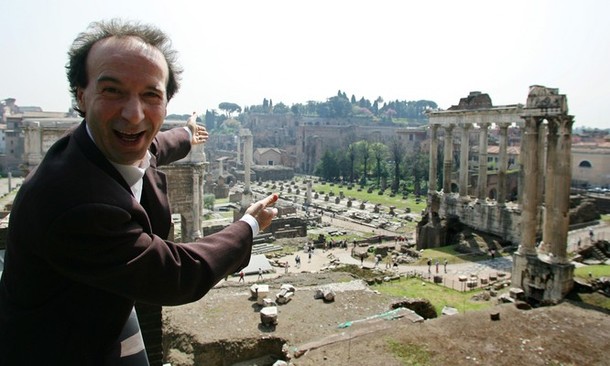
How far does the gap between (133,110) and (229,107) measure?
174m

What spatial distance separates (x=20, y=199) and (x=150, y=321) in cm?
399

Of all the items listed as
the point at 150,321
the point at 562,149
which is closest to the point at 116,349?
the point at 150,321

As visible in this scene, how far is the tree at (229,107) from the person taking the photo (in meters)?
171

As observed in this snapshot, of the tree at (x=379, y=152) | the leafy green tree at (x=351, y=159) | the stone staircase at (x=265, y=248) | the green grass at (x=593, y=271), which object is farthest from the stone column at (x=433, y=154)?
the leafy green tree at (x=351, y=159)

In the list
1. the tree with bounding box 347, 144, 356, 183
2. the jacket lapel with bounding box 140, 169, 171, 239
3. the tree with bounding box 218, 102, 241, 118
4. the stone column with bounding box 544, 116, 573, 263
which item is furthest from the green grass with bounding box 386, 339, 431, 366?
the tree with bounding box 218, 102, 241, 118

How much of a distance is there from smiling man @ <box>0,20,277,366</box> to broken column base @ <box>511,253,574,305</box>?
14194 mm

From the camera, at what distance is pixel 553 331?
10.0 m

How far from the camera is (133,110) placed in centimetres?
184

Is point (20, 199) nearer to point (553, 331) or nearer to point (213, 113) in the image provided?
point (553, 331)

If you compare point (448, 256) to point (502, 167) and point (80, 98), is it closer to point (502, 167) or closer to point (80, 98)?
point (502, 167)

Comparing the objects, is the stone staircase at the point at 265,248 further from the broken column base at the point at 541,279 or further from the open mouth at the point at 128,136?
the open mouth at the point at 128,136

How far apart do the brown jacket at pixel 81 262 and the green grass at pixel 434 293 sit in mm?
13034

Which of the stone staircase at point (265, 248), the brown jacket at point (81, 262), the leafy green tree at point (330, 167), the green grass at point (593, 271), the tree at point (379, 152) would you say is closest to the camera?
the brown jacket at point (81, 262)

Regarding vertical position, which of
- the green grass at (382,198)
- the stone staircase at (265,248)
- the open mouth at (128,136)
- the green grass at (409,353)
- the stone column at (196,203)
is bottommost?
the stone staircase at (265,248)
